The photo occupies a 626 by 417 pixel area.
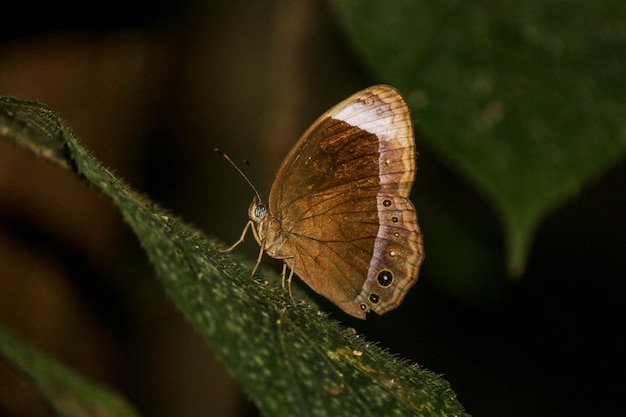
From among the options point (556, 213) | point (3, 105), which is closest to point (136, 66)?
point (3, 105)

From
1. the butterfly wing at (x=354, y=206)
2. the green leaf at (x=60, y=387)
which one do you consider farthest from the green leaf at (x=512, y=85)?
the green leaf at (x=60, y=387)

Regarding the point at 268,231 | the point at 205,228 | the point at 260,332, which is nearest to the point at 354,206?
the point at 268,231

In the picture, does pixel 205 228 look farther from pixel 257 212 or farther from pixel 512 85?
pixel 512 85

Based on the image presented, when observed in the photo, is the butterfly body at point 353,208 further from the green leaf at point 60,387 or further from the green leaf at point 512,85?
the green leaf at point 60,387

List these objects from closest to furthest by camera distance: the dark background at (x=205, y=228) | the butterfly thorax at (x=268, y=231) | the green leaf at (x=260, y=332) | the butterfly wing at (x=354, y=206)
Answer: the green leaf at (x=260, y=332) < the butterfly wing at (x=354, y=206) < the butterfly thorax at (x=268, y=231) < the dark background at (x=205, y=228)

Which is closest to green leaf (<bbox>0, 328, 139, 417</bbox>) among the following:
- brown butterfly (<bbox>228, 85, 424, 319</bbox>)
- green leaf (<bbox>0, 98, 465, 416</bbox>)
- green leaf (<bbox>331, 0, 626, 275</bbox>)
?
green leaf (<bbox>0, 98, 465, 416</bbox>)

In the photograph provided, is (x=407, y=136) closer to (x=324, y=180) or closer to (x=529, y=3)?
A: (x=324, y=180)

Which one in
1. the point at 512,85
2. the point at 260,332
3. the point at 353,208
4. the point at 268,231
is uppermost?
the point at 512,85
